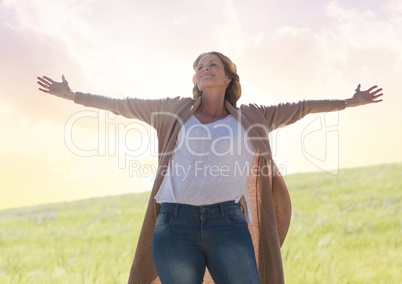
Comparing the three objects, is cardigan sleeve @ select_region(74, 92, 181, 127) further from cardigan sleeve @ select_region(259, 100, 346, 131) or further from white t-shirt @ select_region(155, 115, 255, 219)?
cardigan sleeve @ select_region(259, 100, 346, 131)

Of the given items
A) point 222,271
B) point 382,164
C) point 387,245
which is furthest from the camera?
point 382,164

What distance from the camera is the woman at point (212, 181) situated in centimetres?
393

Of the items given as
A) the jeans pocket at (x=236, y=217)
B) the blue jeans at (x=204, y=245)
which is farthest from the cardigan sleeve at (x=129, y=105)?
the jeans pocket at (x=236, y=217)

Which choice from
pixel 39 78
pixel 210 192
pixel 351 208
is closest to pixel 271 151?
pixel 210 192

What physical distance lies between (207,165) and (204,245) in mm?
607

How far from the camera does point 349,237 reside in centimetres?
923

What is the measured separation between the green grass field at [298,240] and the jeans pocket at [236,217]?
2.90 m

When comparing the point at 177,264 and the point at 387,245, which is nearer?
the point at 177,264

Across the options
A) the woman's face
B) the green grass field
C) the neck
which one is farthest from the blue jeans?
the green grass field

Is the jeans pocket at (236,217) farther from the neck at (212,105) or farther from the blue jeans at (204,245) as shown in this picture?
the neck at (212,105)

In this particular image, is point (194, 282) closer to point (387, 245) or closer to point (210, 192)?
point (210, 192)

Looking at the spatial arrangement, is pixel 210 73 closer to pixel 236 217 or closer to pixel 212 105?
pixel 212 105

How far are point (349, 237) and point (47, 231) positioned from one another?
6.78m

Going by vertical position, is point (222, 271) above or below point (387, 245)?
above
